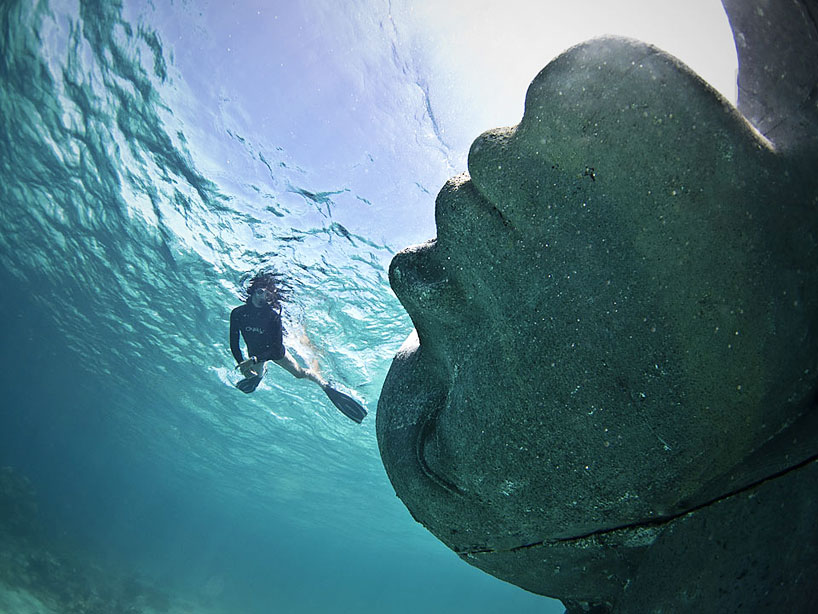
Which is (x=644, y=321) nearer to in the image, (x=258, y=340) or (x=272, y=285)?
(x=258, y=340)

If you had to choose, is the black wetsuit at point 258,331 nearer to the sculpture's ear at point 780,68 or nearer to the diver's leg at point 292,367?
the diver's leg at point 292,367

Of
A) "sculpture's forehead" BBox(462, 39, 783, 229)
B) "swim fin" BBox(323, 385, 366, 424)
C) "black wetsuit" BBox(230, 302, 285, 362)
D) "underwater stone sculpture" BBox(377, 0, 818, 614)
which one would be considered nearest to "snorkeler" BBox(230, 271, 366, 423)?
"black wetsuit" BBox(230, 302, 285, 362)

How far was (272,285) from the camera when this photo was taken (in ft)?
46.8

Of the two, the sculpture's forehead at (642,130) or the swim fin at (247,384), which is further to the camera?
the swim fin at (247,384)

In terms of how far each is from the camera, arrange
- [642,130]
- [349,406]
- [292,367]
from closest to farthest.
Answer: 1. [642,130]
2. [349,406]
3. [292,367]

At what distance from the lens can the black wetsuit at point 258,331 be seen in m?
11.5

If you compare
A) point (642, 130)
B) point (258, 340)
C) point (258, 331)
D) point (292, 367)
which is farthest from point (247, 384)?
point (642, 130)

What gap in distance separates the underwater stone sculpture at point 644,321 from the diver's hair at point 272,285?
12.6 meters

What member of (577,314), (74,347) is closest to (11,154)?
(74,347)

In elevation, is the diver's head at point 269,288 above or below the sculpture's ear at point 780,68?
above

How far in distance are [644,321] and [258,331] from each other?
38.3ft

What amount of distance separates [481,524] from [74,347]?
34.5 m

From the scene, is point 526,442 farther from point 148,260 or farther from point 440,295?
point 148,260

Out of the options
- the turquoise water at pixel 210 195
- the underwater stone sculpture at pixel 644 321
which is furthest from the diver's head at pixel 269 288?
the underwater stone sculpture at pixel 644 321
